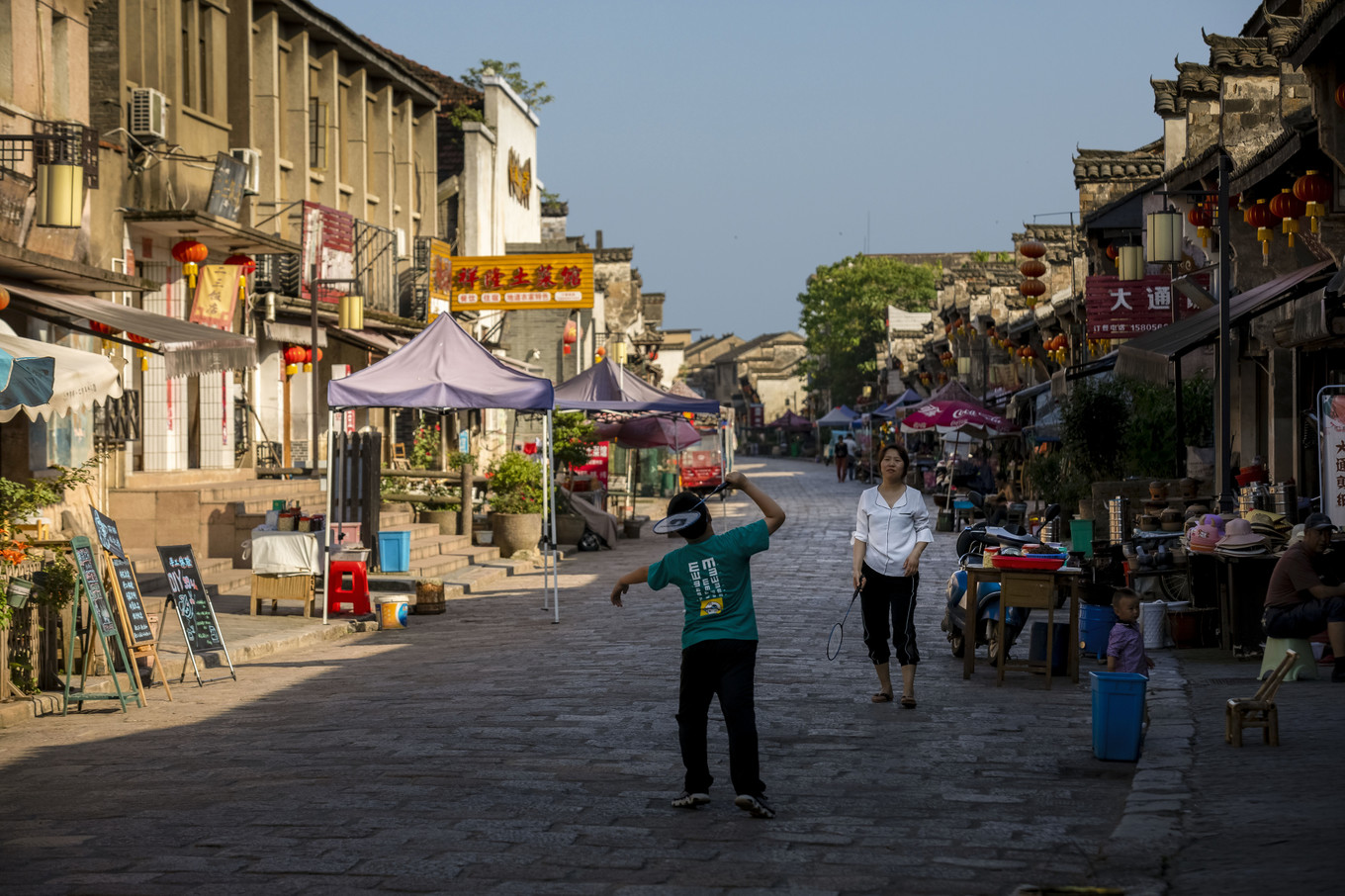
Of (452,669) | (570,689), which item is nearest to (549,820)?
(570,689)

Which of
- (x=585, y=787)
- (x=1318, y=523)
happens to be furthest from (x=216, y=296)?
(x=1318, y=523)

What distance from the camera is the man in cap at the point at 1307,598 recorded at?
10031 mm

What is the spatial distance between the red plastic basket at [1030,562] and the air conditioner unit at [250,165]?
50.2ft

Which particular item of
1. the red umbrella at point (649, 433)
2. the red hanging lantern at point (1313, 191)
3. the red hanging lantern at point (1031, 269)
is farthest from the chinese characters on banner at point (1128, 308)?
the red umbrella at point (649, 433)

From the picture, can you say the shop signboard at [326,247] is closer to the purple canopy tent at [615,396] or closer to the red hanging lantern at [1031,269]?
the purple canopy tent at [615,396]

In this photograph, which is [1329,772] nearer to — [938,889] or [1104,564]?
[938,889]

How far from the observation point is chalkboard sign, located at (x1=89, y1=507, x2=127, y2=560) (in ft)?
34.5

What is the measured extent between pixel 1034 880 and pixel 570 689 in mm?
5262

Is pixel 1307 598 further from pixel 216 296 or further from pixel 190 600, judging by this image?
pixel 216 296

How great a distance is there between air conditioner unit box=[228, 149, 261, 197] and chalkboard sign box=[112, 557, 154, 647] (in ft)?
41.3

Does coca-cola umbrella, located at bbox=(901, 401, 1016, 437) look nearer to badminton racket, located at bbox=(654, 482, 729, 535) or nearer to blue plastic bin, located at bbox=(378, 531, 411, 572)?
blue plastic bin, located at bbox=(378, 531, 411, 572)

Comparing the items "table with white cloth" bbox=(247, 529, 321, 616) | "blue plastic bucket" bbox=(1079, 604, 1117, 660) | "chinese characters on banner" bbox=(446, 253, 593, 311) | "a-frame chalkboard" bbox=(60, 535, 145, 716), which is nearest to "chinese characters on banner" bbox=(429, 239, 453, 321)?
"chinese characters on banner" bbox=(446, 253, 593, 311)

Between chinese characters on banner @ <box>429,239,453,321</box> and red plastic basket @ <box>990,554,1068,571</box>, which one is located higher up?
chinese characters on banner @ <box>429,239,453,321</box>

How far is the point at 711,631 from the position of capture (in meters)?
6.91
